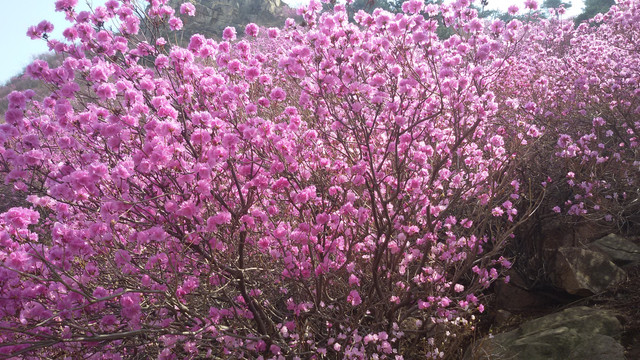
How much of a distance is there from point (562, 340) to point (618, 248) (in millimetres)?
2312

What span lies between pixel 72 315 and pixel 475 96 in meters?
4.69

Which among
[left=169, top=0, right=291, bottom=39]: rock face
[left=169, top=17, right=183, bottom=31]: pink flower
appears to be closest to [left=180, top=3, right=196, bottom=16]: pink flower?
[left=169, top=17, right=183, bottom=31]: pink flower

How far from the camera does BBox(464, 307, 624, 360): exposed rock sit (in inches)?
152

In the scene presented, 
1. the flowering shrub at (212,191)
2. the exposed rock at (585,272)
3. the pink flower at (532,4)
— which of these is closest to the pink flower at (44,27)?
the flowering shrub at (212,191)

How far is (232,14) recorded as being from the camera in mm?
37781

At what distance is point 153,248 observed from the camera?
429 cm

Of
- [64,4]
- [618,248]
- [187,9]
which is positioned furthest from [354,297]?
[64,4]

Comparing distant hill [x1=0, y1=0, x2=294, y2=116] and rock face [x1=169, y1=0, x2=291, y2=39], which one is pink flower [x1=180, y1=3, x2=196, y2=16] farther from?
rock face [x1=169, y1=0, x2=291, y2=39]

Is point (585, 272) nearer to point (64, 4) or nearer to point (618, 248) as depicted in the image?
point (618, 248)

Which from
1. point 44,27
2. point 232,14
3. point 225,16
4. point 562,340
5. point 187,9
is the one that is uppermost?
point 232,14

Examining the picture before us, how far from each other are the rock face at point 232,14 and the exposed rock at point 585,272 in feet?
113

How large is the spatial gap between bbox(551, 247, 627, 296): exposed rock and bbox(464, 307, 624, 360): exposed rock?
2.27 ft

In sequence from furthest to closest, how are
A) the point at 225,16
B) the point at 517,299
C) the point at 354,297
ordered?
the point at 225,16 → the point at 517,299 → the point at 354,297

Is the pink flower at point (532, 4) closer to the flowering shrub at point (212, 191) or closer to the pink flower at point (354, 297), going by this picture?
the flowering shrub at point (212, 191)
